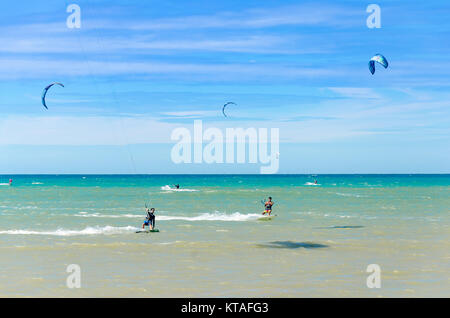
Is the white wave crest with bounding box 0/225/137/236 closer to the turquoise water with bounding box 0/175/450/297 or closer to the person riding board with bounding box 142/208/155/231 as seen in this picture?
the turquoise water with bounding box 0/175/450/297

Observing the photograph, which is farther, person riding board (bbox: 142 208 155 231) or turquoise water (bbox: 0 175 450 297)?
person riding board (bbox: 142 208 155 231)

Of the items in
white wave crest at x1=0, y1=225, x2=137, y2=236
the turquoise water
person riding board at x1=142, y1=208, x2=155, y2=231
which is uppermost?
person riding board at x1=142, y1=208, x2=155, y2=231

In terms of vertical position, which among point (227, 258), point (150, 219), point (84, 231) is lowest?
point (227, 258)

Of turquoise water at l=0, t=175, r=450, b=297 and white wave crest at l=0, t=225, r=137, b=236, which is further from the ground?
white wave crest at l=0, t=225, r=137, b=236

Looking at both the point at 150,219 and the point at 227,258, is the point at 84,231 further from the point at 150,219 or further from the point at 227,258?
the point at 227,258

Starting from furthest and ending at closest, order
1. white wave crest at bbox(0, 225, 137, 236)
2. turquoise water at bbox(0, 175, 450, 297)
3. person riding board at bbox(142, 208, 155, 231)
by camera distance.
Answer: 1. person riding board at bbox(142, 208, 155, 231)
2. white wave crest at bbox(0, 225, 137, 236)
3. turquoise water at bbox(0, 175, 450, 297)

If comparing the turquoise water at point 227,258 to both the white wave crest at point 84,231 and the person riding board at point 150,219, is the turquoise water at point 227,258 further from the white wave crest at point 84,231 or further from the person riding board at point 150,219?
the person riding board at point 150,219

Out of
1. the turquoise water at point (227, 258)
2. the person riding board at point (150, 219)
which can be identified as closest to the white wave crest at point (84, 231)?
the turquoise water at point (227, 258)

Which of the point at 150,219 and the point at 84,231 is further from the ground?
the point at 150,219

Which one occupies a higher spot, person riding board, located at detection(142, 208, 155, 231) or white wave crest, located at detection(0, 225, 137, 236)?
person riding board, located at detection(142, 208, 155, 231)

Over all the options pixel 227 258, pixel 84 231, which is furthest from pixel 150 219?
pixel 227 258

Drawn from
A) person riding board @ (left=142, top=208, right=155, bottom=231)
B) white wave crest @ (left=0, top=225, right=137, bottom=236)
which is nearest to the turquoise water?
white wave crest @ (left=0, top=225, right=137, bottom=236)

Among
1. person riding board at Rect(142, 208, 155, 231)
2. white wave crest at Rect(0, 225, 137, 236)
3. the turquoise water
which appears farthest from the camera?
person riding board at Rect(142, 208, 155, 231)
